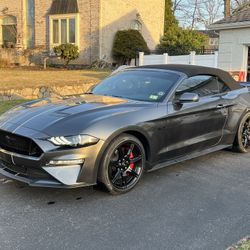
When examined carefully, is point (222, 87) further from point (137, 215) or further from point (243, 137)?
point (137, 215)

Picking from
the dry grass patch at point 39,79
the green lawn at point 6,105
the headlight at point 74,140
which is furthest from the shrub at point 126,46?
the headlight at point 74,140

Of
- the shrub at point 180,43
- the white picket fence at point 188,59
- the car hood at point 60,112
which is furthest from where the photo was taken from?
the shrub at point 180,43

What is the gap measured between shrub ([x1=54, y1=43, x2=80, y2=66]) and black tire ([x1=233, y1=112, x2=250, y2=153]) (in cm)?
1793

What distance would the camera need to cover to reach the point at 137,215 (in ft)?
13.0

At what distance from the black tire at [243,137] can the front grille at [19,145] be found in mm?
3577

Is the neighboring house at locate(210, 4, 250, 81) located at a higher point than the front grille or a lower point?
higher

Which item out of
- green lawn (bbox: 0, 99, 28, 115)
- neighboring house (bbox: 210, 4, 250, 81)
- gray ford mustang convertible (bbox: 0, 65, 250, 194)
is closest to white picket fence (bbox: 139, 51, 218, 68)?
neighboring house (bbox: 210, 4, 250, 81)

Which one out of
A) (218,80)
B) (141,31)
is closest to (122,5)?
(141,31)

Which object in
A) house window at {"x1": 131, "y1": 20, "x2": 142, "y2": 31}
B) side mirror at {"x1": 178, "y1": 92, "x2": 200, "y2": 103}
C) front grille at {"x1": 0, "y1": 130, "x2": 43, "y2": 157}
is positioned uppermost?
house window at {"x1": 131, "y1": 20, "x2": 142, "y2": 31}

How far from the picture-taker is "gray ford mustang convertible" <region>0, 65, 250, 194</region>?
13.4 feet

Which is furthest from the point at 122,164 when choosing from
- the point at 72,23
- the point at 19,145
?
the point at 72,23

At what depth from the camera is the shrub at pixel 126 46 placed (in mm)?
24062

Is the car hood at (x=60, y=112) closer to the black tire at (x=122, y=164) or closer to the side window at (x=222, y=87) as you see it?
the black tire at (x=122, y=164)

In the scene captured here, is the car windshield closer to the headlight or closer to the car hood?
the car hood
